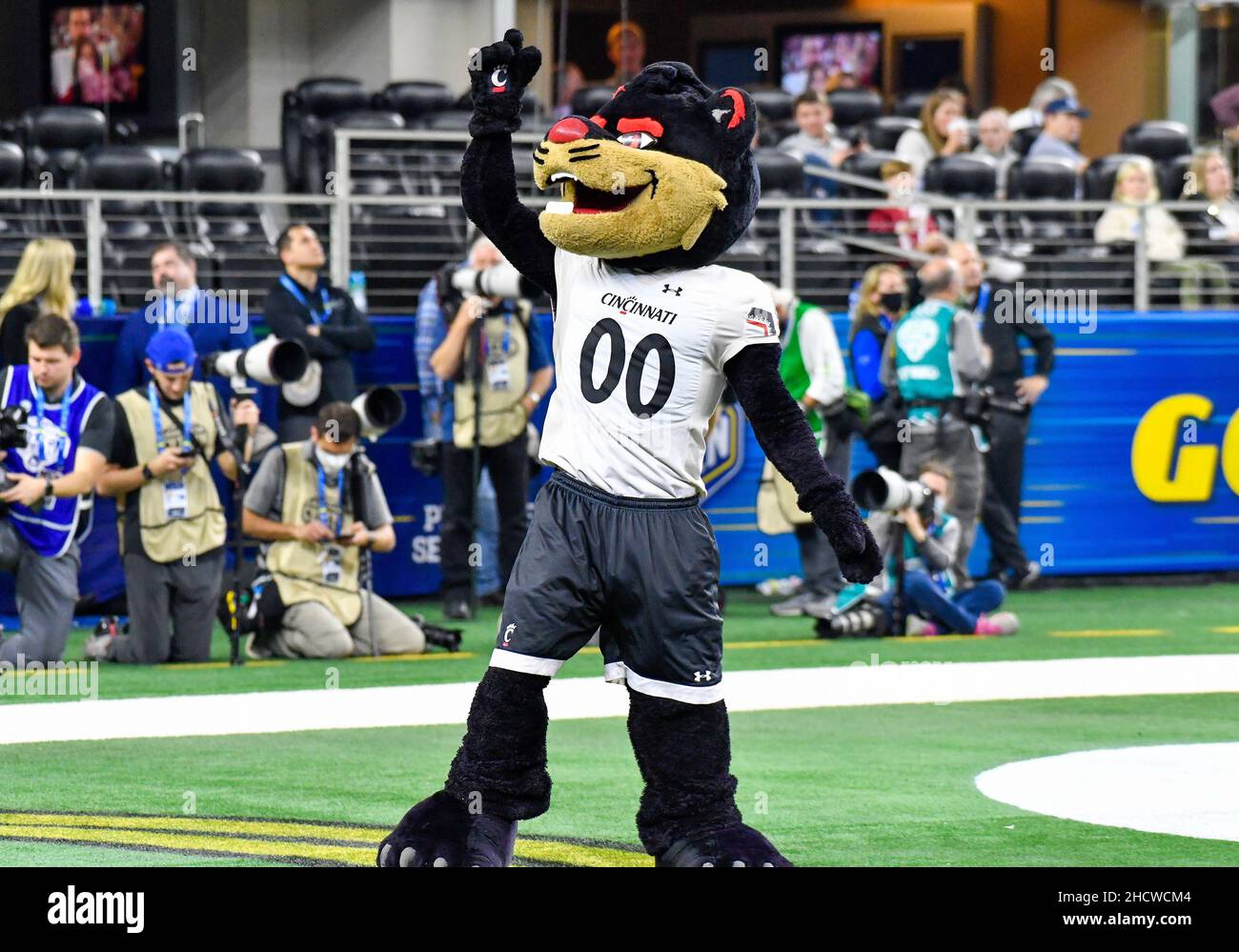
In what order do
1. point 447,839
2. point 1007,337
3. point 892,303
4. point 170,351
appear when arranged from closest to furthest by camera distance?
point 447,839 → point 170,351 → point 892,303 → point 1007,337

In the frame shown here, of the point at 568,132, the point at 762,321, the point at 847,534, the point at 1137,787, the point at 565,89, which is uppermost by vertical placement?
the point at 565,89

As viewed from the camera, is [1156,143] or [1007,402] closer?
[1007,402]

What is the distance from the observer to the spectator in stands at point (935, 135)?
17250 millimetres

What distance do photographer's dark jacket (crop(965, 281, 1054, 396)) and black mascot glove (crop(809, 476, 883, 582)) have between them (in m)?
8.36

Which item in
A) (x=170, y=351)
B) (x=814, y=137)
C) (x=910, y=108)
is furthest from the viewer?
(x=910, y=108)

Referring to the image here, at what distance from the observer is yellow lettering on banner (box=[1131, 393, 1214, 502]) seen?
15.1m

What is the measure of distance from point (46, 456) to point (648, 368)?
5436 millimetres

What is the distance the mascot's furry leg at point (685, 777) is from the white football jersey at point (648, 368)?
0.59 metres

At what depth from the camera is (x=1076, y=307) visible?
14.8 metres

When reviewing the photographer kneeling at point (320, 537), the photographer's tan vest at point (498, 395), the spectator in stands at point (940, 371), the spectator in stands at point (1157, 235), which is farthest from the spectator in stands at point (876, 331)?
the photographer kneeling at point (320, 537)

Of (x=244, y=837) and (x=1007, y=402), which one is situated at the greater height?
(x=1007, y=402)

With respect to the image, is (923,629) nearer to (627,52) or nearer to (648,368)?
(648,368)

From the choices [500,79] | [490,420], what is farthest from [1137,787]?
[490,420]

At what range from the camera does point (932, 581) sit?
12.0m
